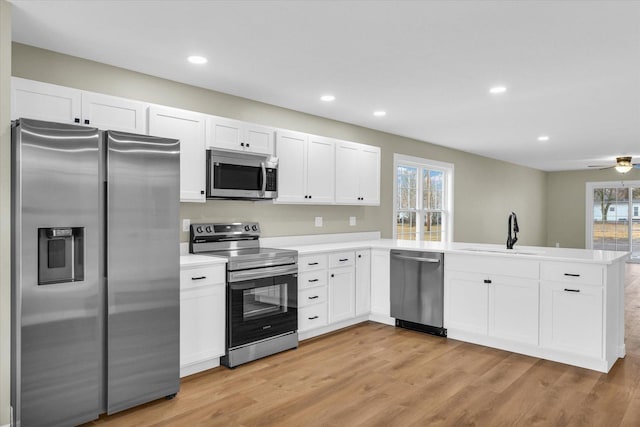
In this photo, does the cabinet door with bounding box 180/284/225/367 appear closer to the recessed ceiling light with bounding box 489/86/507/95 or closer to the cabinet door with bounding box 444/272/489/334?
the cabinet door with bounding box 444/272/489/334

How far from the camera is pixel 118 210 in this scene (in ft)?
8.90

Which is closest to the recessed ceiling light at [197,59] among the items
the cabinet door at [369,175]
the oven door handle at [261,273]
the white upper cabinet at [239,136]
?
the white upper cabinet at [239,136]

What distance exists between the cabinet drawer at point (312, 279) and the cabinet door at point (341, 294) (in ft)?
0.36

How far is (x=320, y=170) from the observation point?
4.81 meters

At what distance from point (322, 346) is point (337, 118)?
271 cm

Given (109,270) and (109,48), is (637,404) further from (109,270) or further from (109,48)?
(109,48)

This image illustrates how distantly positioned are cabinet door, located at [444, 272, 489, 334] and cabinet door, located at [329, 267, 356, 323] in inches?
38.4

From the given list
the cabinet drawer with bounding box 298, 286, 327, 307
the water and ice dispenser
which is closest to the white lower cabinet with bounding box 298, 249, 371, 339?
the cabinet drawer with bounding box 298, 286, 327, 307

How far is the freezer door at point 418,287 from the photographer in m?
4.43

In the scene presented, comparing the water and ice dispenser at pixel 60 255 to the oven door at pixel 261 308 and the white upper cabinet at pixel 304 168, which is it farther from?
the white upper cabinet at pixel 304 168

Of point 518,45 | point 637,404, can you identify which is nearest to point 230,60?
point 518,45

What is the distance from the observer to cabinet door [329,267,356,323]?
448 cm

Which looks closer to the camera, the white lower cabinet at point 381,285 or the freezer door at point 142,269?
the freezer door at point 142,269

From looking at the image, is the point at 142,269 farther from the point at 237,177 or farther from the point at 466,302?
the point at 466,302
